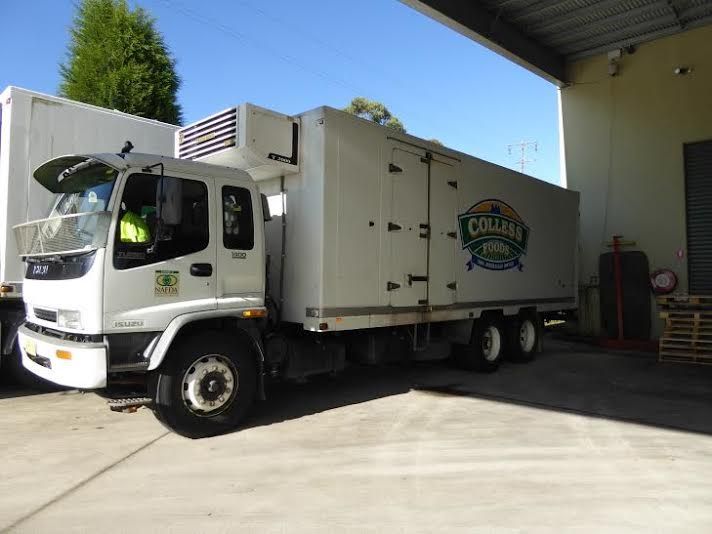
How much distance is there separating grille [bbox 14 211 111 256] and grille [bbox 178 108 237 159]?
66.0 inches

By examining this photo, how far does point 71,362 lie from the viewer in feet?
15.4

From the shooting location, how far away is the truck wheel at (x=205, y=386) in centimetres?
505

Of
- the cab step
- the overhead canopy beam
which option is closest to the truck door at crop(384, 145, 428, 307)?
the cab step

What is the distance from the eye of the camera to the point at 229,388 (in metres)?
5.39

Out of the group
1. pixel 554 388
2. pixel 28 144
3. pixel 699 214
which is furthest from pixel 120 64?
pixel 699 214

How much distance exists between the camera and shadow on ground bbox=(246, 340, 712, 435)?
20.9 feet

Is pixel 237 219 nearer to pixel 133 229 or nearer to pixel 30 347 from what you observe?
pixel 133 229

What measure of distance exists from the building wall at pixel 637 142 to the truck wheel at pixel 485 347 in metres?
5.26

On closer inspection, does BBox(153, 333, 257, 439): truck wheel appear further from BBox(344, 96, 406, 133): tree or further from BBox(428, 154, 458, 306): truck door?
BBox(344, 96, 406, 133): tree

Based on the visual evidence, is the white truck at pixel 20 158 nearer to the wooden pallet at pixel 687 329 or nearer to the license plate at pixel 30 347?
the license plate at pixel 30 347

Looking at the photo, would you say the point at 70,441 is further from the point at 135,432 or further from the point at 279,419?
the point at 279,419

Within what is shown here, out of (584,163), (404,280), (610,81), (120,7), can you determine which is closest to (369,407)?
(404,280)

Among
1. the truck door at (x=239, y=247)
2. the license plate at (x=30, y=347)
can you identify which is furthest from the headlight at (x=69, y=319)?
the truck door at (x=239, y=247)

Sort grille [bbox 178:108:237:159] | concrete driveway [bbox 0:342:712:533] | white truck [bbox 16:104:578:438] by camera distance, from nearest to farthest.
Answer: concrete driveway [bbox 0:342:712:533] < white truck [bbox 16:104:578:438] < grille [bbox 178:108:237:159]
